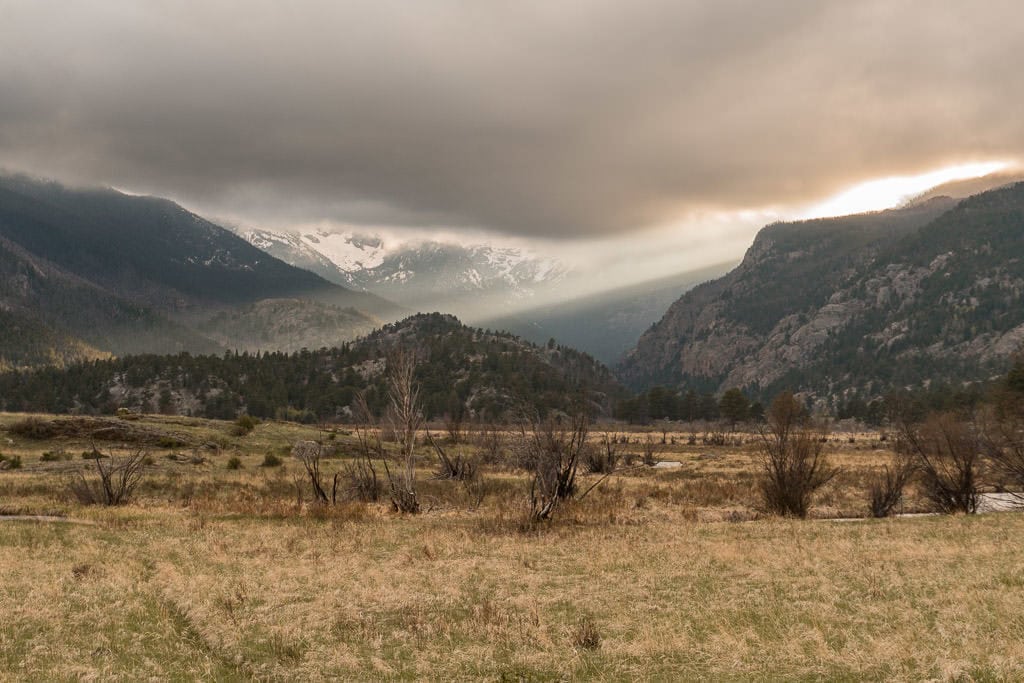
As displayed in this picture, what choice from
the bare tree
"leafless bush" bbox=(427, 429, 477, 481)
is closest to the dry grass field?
the bare tree

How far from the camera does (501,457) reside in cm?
6381

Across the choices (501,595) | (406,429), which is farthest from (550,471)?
(501,595)

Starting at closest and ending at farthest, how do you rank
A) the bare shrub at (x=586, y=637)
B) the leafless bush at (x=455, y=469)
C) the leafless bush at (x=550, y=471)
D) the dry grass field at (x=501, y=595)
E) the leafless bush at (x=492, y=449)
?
the dry grass field at (x=501, y=595)
the bare shrub at (x=586, y=637)
the leafless bush at (x=550, y=471)
the leafless bush at (x=455, y=469)
the leafless bush at (x=492, y=449)

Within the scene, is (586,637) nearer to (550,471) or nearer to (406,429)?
(550,471)

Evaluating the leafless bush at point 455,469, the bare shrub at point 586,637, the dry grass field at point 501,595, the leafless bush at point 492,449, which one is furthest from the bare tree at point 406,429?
the leafless bush at point 492,449

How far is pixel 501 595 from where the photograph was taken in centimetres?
1596

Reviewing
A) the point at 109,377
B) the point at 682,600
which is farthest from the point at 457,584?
the point at 109,377

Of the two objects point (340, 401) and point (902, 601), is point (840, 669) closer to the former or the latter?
point (902, 601)

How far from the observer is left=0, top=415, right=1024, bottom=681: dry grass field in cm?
1121

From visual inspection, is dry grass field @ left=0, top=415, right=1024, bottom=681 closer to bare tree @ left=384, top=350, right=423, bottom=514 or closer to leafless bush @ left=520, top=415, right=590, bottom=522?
leafless bush @ left=520, top=415, right=590, bottom=522

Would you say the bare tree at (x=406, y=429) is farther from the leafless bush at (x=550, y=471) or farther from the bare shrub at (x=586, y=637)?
the bare shrub at (x=586, y=637)

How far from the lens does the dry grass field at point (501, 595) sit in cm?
1121

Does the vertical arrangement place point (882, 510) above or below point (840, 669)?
below

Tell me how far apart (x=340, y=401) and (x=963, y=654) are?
191 m
